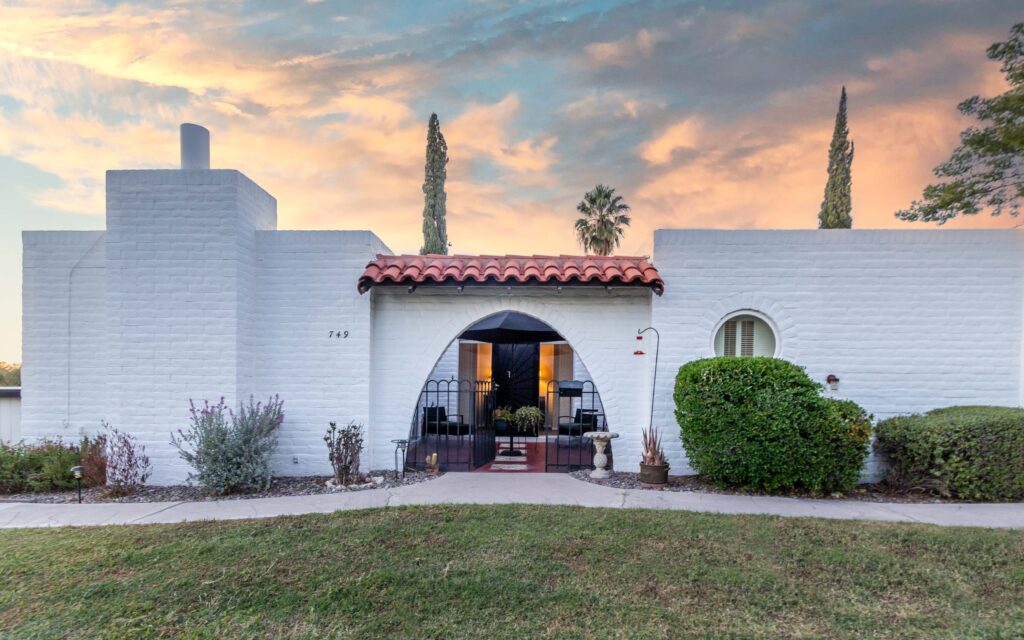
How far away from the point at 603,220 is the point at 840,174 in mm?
11221

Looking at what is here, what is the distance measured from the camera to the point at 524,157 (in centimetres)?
1131

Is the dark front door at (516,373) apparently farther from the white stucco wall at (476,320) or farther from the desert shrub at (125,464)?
the desert shrub at (125,464)

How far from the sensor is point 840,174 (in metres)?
21.3

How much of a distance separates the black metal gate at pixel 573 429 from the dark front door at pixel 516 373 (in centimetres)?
65

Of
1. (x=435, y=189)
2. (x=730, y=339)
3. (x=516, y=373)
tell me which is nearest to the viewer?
(x=730, y=339)

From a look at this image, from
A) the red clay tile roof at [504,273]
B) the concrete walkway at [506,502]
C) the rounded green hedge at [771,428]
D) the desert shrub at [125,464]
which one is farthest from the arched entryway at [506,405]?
the desert shrub at [125,464]

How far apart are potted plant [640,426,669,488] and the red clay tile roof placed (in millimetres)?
2334

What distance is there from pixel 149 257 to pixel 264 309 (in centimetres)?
169

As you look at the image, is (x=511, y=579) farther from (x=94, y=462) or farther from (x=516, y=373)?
(x=516, y=373)

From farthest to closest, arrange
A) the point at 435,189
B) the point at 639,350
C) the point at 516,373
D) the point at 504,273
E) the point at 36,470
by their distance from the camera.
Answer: the point at 435,189
the point at 516,373
the point at 639,350
the point at 504,273
the point at 36,470

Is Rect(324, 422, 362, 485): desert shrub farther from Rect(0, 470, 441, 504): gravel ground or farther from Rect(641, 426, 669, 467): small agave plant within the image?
Rect(641, 426, 669, 467): small agave plant

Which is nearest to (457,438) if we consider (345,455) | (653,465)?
(345,455)

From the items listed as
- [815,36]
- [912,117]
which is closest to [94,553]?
[815,36]

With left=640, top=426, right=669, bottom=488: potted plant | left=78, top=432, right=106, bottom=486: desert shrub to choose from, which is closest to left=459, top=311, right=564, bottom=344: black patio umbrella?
left=640, top=426, right=669, bottom=488: potted plant
